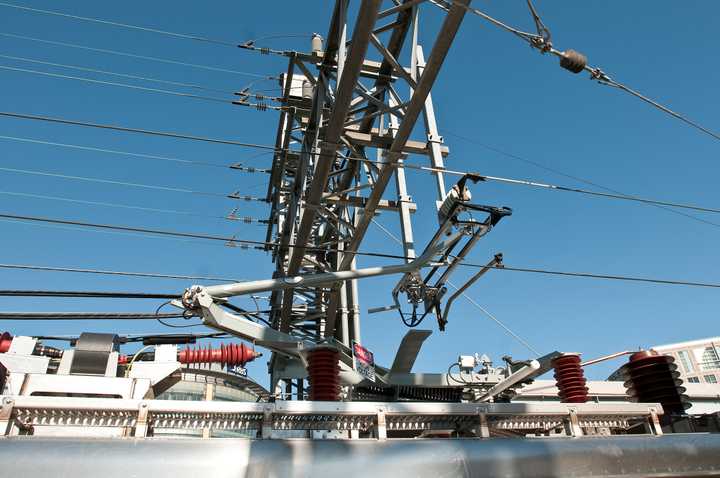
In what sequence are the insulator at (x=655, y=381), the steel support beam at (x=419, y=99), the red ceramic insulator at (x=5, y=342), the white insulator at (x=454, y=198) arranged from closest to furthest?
the insulator at (x=655, y=381) < the red ceramic insulator at (x=5, y=342) < the steel support beam at (x=419, y=99) < the white insulator at (x=454, y=198)

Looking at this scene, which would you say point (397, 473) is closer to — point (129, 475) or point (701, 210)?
point (129, 475)

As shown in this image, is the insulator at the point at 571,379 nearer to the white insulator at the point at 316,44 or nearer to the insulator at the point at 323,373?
the insulator at the point at 323,373

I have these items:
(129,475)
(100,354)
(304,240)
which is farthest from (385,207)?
(129,475)

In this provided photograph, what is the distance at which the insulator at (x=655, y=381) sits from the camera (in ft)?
18.0

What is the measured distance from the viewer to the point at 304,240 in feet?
31.0

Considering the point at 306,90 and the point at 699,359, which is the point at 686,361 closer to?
the point at 699,359

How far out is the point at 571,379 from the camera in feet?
18.2

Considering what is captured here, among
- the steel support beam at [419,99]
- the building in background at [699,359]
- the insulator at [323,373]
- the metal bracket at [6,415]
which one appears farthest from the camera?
the building in background at [699,359]

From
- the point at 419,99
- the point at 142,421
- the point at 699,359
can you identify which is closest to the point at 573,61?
the point at 419,99

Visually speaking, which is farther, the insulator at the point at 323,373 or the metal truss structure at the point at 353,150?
the metal truss structure at the point at 353,150

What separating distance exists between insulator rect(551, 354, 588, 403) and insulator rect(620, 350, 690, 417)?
0.65 m

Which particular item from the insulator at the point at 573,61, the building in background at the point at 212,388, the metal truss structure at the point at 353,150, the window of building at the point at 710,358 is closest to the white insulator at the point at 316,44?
the metal truss structure at the point at 353,150

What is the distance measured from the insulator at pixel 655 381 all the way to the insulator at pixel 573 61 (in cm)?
342

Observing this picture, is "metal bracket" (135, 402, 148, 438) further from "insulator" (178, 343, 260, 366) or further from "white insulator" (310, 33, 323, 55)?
"white insulator" (310, 33, 323, 55)
